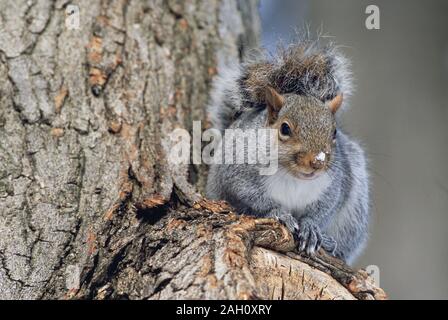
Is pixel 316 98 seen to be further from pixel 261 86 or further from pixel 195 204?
pixel 195 204

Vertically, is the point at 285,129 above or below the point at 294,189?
above

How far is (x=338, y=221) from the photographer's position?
7.77 feet

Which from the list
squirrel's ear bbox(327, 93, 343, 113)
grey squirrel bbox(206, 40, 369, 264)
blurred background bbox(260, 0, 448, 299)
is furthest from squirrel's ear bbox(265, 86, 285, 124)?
blurred background bbox(260, 0, 448, 299)

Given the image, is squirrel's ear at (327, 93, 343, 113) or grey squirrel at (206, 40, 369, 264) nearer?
grey squirrel at (206, 40, 369, 264)

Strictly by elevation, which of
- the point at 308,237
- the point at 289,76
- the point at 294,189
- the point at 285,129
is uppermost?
the point at 289,76

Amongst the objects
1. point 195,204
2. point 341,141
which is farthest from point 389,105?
point 195,204

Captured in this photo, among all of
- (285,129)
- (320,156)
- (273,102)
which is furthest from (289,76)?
(320,156)

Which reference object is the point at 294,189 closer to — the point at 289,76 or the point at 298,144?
the point at 298,144

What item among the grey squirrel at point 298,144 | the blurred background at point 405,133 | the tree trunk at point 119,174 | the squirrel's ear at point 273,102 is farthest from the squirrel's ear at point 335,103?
the blurred background at point 405,133

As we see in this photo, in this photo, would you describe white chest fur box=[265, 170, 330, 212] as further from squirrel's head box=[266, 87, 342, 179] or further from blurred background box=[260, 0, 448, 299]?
blurred background box=[260, 0, 448, 299]

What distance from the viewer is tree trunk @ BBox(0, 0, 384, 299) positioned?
1.57m

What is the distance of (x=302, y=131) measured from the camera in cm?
195

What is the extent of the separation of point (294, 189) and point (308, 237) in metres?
0.25
